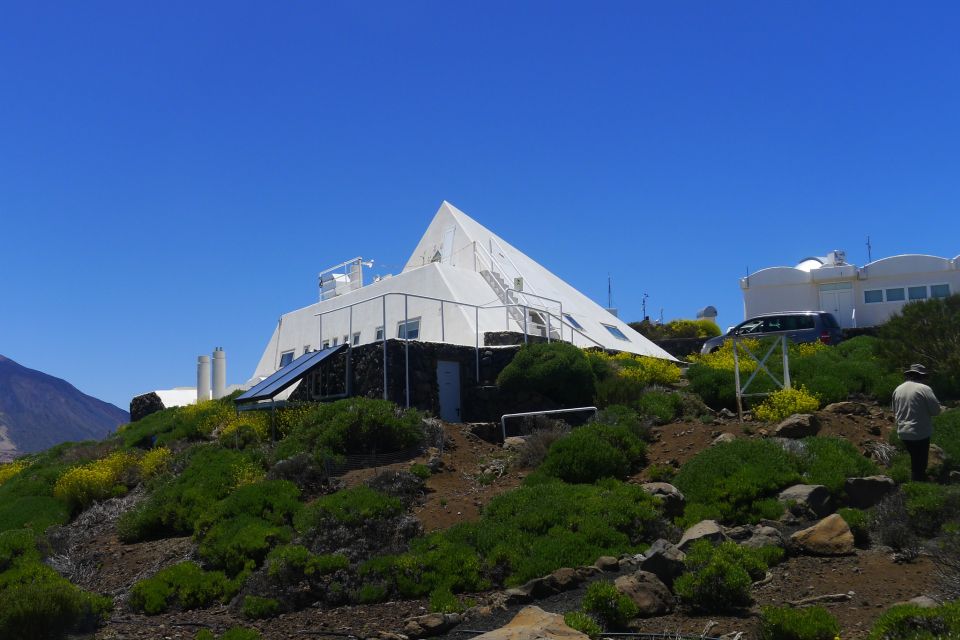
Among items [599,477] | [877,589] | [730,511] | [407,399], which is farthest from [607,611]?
[407,399]

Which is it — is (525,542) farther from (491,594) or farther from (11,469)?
(11,469)

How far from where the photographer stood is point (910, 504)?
9.84 meters

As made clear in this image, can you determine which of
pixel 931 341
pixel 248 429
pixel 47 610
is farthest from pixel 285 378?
pixel 931 341

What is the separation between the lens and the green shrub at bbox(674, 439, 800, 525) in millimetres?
10836

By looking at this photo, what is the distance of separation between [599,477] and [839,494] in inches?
130

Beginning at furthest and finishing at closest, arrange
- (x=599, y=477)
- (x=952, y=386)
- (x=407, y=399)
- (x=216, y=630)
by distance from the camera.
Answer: (x=407, y=399) < (x=952, y=386) < (x=599, y=477) < (x=216, y=630)

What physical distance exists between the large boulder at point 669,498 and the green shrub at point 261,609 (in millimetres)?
4630

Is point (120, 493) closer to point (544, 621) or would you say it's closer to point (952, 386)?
point (544, 621)

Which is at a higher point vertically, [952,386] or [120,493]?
[952,386]

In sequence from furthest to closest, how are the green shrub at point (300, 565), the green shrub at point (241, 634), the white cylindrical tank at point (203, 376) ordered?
1. the white cylindrical tank at point (203, 376)
2. the green shrub at point (300, 565)
3. the green shrub at point (241, 634)

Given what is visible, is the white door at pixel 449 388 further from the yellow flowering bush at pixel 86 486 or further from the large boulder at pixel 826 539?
the large boulder at pixel 826 539

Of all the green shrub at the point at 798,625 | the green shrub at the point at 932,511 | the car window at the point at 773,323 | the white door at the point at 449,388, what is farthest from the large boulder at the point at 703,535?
the car window at the point at 773,323

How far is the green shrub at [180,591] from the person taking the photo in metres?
10.9

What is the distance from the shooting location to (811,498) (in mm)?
10727
